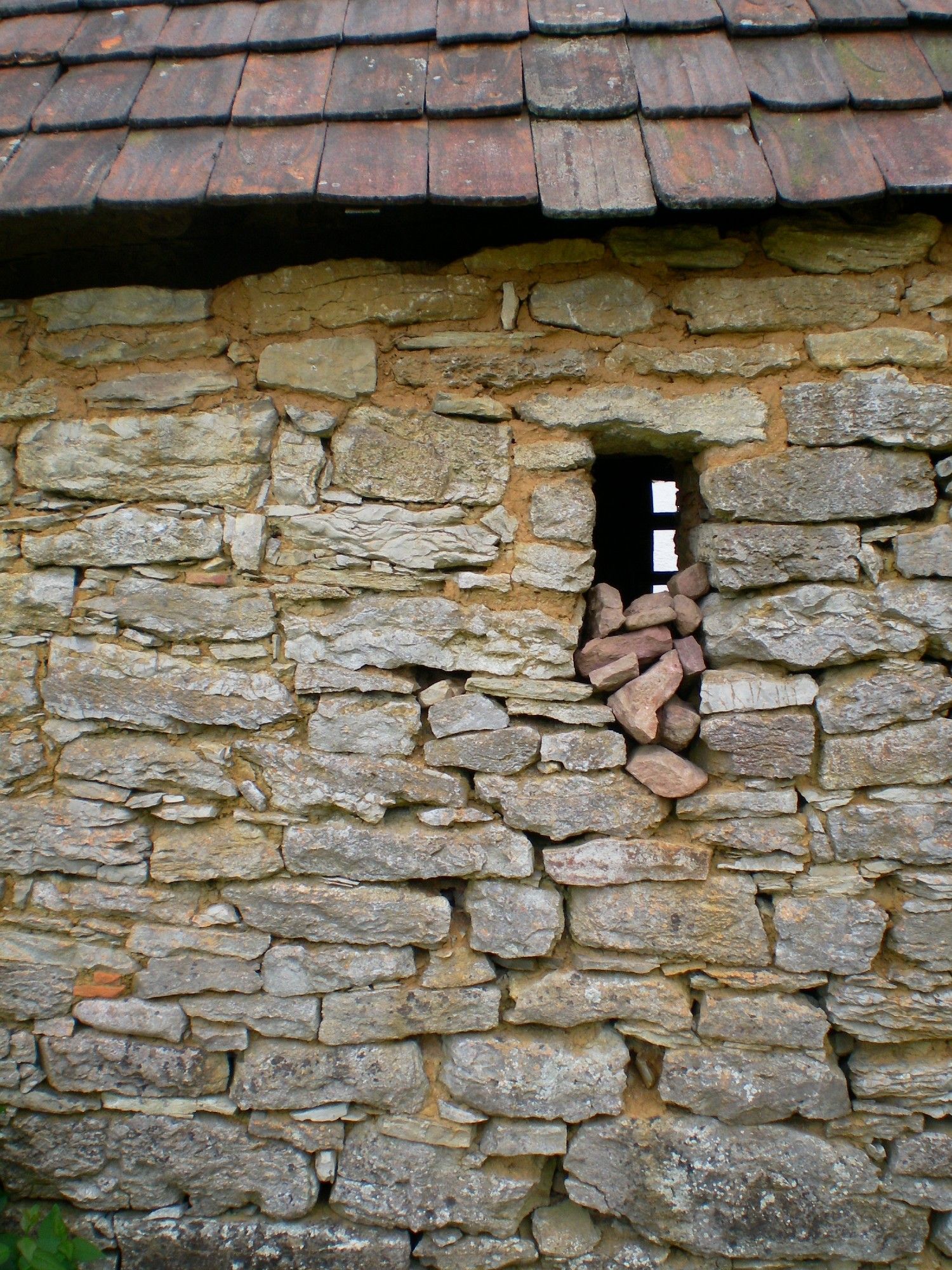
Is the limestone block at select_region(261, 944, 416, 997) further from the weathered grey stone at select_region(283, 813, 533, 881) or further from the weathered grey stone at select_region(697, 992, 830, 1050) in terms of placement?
the weathered grey stone at select_region(697, 992, 830, 1050)

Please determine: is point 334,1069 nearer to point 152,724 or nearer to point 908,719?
point 152,724

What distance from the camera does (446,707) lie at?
2137mm

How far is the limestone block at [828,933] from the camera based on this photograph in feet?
6.79

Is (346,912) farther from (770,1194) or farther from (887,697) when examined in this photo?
(887,697)

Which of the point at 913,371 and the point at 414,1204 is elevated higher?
the point at 913,371

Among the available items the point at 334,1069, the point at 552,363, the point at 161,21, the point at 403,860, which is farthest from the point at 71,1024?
the point at 161,21

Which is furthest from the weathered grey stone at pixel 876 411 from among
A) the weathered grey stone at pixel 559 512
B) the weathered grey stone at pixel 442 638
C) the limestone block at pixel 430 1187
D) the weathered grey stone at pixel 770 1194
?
the limestone block at pixel 430 1187

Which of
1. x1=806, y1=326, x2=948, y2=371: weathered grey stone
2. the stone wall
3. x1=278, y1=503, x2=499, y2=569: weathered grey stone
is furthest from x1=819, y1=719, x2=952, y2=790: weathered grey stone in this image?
x1=278, y1=503, x2=499, y2=569: weathered grey stone

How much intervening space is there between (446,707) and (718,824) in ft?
2.64

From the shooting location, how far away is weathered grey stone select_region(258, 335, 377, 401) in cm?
215

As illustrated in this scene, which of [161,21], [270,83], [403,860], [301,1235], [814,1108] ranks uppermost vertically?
[161,21]

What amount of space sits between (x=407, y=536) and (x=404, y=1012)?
1320 mm

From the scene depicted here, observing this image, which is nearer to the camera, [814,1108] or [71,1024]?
[814,1108]

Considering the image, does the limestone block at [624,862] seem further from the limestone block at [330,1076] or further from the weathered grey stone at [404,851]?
the limestone block at [330,1076]
